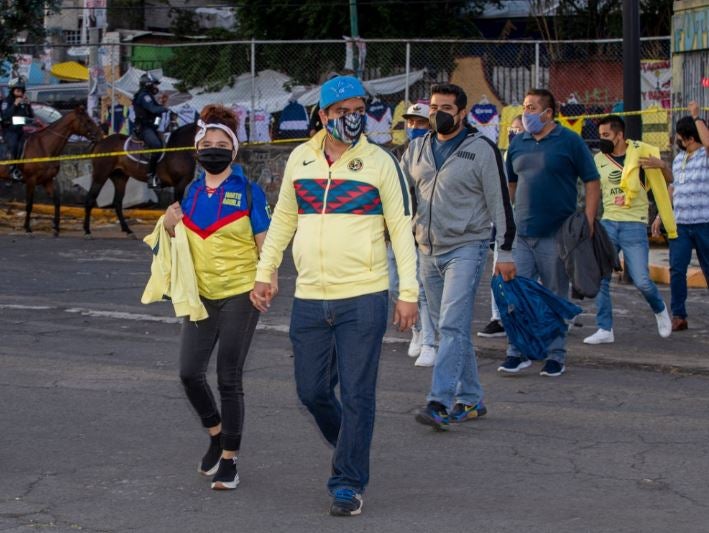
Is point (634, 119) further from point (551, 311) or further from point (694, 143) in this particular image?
point (551, 311)

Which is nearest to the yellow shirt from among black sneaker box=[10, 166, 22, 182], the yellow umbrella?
black sneaker box=[10, 166, 22, 182]

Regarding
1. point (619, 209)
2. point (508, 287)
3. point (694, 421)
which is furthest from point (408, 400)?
point (619, 209)

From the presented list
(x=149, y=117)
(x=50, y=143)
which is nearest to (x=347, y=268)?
(x=149, y=117)

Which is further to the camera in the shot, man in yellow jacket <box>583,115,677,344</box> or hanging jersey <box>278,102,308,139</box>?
hanging jersey <box>278,102,308,139</box>

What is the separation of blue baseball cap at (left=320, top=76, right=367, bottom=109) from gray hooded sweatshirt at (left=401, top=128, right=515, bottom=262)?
1.82 metres

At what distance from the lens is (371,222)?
588cm

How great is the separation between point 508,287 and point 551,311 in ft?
1.16

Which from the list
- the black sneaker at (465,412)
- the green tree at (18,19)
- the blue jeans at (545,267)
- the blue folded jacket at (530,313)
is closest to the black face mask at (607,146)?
the blue jeans at (545,267)

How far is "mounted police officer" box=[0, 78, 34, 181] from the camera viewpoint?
21.8m

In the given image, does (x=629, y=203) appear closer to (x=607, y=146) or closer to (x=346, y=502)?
(x=607, y=146)

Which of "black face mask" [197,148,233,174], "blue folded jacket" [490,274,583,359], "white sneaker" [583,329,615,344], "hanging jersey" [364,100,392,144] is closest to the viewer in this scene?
"black face mask" [197,148,233,174]

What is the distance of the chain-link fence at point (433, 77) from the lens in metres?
21.7

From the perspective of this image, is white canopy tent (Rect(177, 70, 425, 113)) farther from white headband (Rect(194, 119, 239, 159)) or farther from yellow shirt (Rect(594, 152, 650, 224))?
white headband (Rect(194, 119, 239, 159))

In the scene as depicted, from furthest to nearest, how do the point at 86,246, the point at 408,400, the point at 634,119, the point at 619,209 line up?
the point at 86,246 < the point at 634,119 < the point at 619,209 < the point at 408,400
